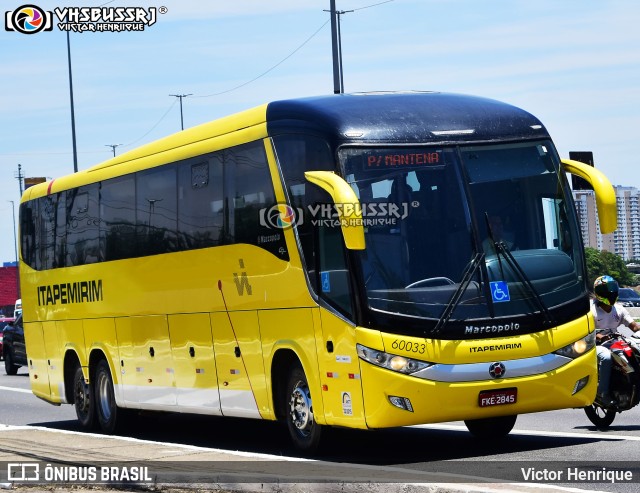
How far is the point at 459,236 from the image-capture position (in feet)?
40.8

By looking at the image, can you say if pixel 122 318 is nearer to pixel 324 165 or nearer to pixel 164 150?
pixel 164 150

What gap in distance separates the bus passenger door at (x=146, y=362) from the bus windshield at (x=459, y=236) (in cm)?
531

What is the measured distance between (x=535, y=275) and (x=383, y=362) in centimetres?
174

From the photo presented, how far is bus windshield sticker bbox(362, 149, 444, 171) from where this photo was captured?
12.5 metres

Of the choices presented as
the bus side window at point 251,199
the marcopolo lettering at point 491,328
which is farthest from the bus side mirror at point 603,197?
the bus side window at point 251,199

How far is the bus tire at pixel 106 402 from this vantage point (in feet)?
61.7

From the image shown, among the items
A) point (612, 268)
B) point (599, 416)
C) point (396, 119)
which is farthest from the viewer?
point (612, 268)

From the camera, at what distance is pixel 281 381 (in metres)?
14.1

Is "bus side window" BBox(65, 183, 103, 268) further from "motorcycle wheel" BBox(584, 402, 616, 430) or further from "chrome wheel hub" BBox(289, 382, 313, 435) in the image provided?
"motorcycle wheel" BBox(584, 402, 616, 430)

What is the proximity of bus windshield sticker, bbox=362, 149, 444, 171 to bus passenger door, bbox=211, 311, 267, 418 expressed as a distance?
2637mm

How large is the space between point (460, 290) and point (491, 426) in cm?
259

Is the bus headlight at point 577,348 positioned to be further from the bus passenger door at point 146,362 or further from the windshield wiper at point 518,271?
the bus passenger door at point 146,362

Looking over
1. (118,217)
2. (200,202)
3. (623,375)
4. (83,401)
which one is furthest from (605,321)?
(83,401)

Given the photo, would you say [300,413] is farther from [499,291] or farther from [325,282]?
[499,291]
